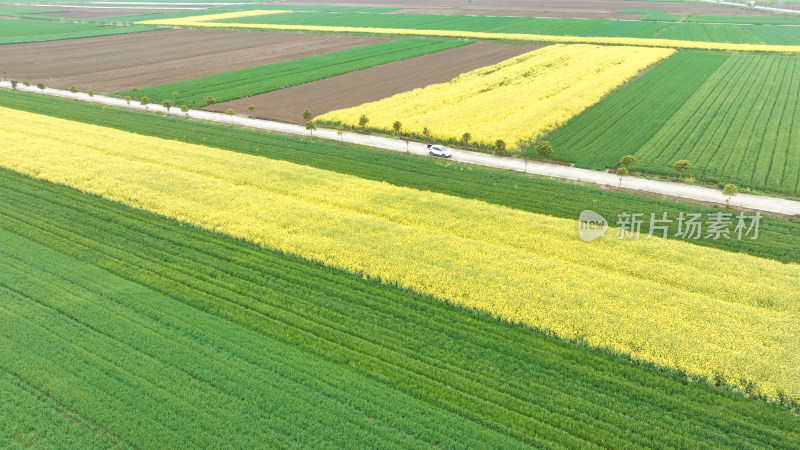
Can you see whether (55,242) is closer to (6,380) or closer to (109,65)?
(6,380)

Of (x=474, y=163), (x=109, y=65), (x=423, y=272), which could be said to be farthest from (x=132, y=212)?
(x=109, y=65)

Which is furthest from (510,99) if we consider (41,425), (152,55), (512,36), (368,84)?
(152,55)

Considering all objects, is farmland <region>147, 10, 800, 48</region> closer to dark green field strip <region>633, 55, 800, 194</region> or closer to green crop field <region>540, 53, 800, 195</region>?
green crop field <region>540, 53, 800, 195</region>

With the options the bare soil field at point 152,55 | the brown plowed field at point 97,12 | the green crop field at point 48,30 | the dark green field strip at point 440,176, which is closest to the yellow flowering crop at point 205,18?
the green crop field at point 48,30

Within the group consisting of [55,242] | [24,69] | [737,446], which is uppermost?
[24,69]

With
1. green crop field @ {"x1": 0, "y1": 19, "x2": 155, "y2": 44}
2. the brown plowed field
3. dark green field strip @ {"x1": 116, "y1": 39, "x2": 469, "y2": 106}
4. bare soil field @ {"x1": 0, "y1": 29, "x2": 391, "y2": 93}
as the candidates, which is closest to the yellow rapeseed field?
dark green field strip @ {"x1": 116, "y1": 39, "x2": 469, "y2": 106}

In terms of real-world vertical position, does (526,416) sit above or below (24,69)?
below
